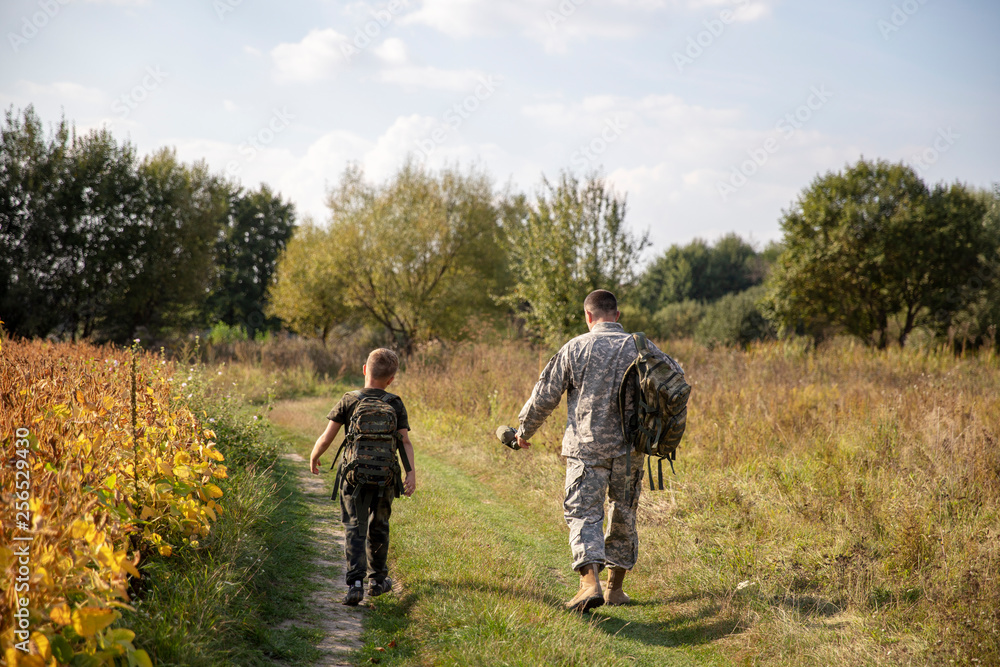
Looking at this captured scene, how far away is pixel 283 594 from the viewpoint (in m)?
4.44

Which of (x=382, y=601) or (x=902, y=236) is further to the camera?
(x=902, y=236)

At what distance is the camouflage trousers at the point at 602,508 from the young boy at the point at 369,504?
121 centimetres

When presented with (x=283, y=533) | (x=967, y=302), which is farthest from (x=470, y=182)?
(x=283, y=533)

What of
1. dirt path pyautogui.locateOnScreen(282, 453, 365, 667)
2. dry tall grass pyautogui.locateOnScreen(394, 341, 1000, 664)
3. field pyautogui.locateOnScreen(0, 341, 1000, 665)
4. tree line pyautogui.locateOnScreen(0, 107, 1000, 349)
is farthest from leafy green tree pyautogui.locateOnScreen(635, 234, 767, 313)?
dirt path pyautogui.locateOnScreen(282, 453, 365, 667)

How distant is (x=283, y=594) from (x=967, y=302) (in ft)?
84.7

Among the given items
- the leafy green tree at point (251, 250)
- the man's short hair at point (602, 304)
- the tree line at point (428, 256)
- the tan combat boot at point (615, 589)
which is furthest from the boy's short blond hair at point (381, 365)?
the leafy green tree at point (251, 250)

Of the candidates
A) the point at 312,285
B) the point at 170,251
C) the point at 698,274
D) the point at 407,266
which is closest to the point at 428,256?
the point at 407,266

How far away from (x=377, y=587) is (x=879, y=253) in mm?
24357

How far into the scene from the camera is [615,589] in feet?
15.5

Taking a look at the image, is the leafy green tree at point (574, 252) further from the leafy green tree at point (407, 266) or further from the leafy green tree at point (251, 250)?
the leafy green tree at point (251, 250)

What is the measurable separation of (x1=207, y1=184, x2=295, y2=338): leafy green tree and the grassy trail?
3852 centimetres

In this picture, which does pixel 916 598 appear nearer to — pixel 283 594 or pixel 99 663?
pixel 283 594

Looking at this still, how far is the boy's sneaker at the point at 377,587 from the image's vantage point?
447 centimetres

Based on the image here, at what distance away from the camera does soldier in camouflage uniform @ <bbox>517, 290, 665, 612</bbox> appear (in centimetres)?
446
